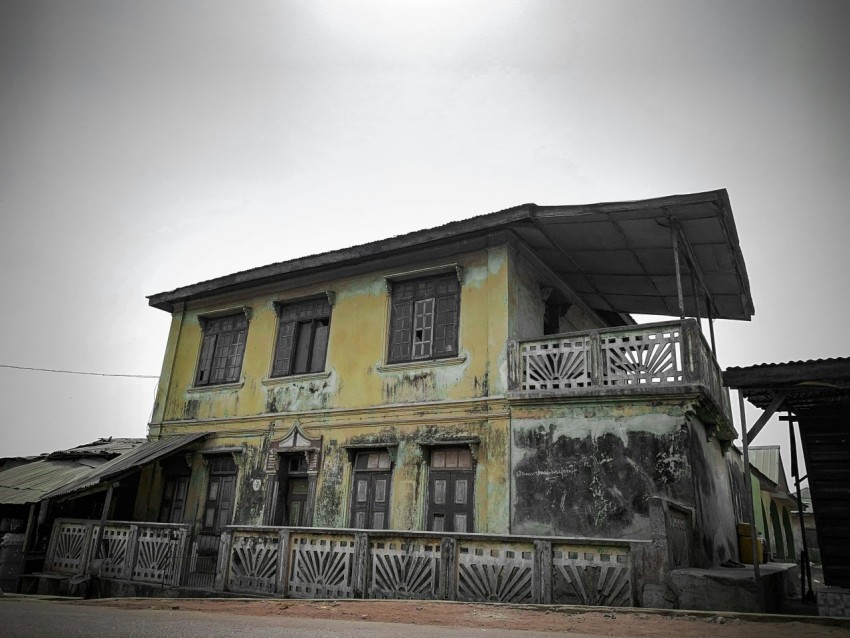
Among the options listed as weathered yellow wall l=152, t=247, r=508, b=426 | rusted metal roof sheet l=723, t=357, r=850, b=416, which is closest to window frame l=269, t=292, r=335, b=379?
weathered yellow wall l=152, t=247, r=508, b=426

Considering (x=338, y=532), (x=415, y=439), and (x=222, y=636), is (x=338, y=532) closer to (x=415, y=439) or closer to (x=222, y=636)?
(x=415, y=439)

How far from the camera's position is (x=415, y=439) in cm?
1167

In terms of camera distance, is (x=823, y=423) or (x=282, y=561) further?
(x=282, y=561)

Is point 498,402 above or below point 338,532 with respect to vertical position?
above

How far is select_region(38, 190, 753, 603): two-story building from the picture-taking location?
32.2ft

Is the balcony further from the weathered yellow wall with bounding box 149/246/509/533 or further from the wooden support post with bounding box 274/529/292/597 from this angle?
the wooden support post with bounding box 274/529/292/597

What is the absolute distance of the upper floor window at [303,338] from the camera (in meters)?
14.0

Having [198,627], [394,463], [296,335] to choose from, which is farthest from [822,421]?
[296,335]

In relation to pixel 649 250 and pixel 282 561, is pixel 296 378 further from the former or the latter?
pixel 649 250

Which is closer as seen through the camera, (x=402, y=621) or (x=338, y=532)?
(x=402, y=621)

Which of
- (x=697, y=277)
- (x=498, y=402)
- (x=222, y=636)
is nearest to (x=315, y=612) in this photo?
(x=222, y=636)

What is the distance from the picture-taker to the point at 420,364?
39.8ft

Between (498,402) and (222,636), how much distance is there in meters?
6.91

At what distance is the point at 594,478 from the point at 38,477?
13.1 m
